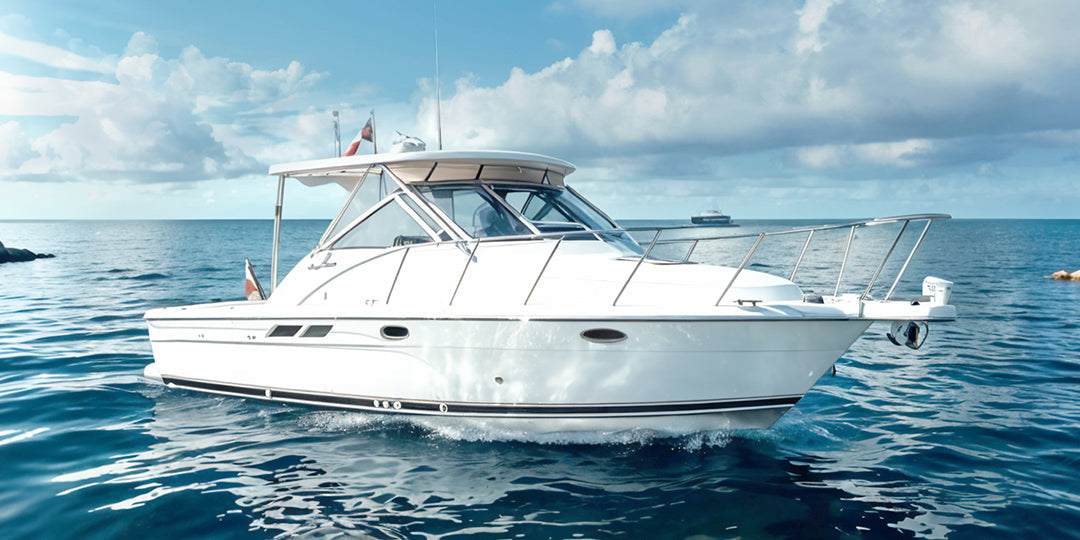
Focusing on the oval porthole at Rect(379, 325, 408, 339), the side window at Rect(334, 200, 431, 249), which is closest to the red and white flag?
the side window at Rect(334, 200, 431, 249)

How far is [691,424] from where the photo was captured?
5.20 metres

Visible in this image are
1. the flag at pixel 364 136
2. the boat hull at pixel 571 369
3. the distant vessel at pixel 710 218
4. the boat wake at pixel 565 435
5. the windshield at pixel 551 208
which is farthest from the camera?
the distant vessel at pixel 710 218

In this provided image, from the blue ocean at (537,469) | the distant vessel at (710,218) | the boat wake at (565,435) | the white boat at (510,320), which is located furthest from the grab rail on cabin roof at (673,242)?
the distant vessel at (710,218)

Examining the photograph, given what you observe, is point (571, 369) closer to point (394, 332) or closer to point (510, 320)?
point (510, 320)

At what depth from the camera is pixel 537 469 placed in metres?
5.02

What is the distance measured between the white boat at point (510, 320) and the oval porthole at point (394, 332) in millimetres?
14

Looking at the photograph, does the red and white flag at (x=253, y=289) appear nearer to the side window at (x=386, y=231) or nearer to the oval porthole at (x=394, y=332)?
the side window at (x=386, y=231)

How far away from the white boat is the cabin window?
18mm

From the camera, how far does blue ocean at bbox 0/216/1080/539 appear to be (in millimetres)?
4234

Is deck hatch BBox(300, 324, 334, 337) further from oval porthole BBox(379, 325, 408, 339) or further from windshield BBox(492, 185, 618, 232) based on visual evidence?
windshield BBox(492, 185, 618, 232)

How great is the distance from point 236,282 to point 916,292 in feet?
71.0

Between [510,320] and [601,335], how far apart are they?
2.51 ft

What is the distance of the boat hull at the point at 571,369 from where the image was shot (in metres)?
4.86

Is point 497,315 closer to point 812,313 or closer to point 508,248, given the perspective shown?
point 508,248
